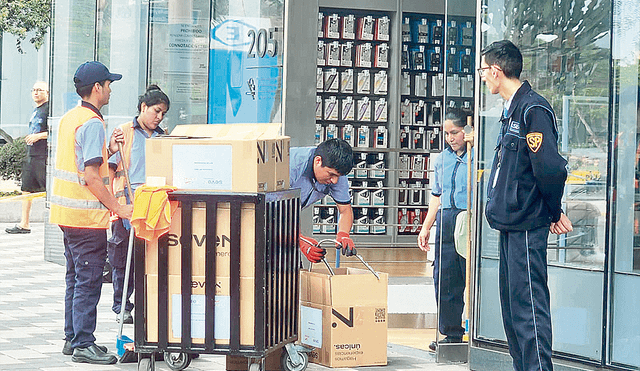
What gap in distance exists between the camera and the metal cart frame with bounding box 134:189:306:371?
554 centimetres

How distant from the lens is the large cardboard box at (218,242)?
5574 millimetres

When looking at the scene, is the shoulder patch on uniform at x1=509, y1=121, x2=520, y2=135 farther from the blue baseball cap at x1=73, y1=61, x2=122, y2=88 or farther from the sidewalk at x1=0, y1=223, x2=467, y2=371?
the blue baseball cap at x1=73, y1=61, x2=122, y2=88

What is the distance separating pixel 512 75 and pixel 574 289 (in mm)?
1343

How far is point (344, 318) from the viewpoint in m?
6.35

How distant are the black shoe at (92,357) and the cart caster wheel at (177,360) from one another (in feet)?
1.32

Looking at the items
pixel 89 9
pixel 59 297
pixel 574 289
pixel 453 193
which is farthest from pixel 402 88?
pixel 574 289

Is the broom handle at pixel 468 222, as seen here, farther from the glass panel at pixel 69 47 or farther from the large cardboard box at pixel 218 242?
the glass panel at pixel 69 47

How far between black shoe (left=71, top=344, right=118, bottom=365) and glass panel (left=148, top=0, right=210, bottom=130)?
441 centimetres

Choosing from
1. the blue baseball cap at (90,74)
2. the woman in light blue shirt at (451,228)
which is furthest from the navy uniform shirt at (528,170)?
the blue baseball cap at (90,74)

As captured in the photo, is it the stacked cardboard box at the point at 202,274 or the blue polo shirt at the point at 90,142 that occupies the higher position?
the blue polo shirt at the point at 90,142

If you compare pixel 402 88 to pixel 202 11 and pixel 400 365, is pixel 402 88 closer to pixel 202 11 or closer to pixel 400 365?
pixel 202 11

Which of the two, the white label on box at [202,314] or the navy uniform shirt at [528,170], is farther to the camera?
the white label on box at [202,314]

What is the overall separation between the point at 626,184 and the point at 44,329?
4115 mm

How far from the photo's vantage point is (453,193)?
7.16 metres
